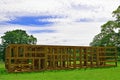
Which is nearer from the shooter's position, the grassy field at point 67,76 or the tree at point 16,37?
the grassy field at point 67,76

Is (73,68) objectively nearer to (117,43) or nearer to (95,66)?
(95,66)

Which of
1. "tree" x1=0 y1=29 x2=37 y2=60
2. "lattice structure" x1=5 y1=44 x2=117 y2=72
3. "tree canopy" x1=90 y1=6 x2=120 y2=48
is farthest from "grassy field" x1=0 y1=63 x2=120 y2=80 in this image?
"tree" x1=0 y1=29 x2=37 y2=60

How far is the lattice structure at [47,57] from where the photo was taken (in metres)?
32.0

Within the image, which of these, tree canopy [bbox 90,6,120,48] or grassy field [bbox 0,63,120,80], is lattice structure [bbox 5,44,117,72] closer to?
grassy field [bbox 0,63,120,80]

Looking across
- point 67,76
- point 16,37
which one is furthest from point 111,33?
point 67,76

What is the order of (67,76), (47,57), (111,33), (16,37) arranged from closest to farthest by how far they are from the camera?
1. (67,76)
2. (47,57)
3. (111,33)
4. (16,37)

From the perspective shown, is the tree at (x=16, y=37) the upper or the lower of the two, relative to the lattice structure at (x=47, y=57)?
upper

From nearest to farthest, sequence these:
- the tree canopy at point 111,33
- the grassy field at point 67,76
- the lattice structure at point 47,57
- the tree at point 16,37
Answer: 1. the grassy field at point 67,76
2. the lattice structure at point 47,57
3. the tree canopy at point 111,33
4. the tree at point 16,37

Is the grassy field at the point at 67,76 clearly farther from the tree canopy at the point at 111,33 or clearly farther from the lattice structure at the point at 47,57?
the tree canopy at the point at 111,33

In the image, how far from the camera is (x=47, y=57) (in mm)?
34062

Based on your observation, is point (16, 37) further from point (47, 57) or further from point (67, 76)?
point (67, 76)

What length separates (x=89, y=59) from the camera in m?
38.5

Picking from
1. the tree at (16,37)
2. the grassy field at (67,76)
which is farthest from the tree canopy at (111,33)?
the grassy field at (67,76)

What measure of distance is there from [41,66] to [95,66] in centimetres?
766
